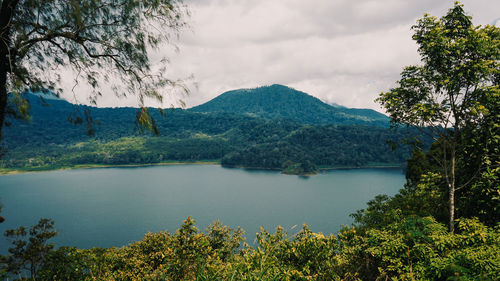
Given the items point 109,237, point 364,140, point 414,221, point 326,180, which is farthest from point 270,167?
point 414,221

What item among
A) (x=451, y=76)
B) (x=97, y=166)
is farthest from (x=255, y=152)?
(x=451, y=76)

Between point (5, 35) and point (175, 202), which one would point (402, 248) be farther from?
point (175, 202)

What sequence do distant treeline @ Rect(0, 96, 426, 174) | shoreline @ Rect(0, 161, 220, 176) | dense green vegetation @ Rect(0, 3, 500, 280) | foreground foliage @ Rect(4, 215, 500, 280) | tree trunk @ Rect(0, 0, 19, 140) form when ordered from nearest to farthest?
tree trunk @ Rect(0, 0, 19, 140) → foreground foliage @ Rect(4, 215, 500, 280) → dense green vegetation @ Rect(0, 3, 500, 280) → shoreline @ Rect(0, 161, 220, 176) → distant treeline @ Rect(0, 96, 426, 174)

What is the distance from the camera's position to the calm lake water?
5132 cm

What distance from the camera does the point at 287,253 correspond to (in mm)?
7066

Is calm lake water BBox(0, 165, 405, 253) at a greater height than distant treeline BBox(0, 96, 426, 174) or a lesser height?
lesser

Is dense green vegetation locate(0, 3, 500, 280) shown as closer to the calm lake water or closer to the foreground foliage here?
the foreground foliage

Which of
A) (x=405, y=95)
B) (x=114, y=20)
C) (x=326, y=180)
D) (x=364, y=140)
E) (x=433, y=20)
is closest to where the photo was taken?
Result: (x=114, y=20)

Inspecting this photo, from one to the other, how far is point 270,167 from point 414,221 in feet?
417

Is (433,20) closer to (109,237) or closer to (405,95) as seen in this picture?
(405,95)

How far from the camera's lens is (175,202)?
72250 millimetres

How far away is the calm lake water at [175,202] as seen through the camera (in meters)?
51.3

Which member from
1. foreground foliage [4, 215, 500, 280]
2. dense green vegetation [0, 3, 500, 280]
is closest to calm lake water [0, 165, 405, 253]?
foreground foliage [4, 215, 500, 280]

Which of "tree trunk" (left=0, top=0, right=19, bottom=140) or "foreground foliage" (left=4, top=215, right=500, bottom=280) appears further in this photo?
"foreground foliage" (left=4, top=215, right=500, bottom=280)
